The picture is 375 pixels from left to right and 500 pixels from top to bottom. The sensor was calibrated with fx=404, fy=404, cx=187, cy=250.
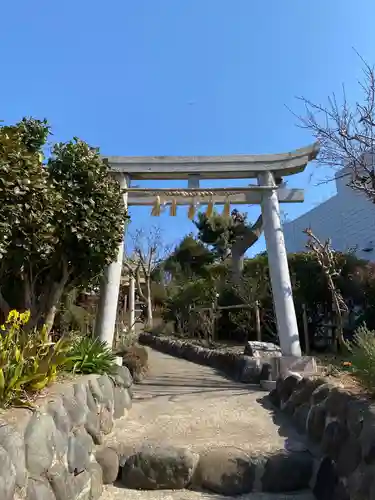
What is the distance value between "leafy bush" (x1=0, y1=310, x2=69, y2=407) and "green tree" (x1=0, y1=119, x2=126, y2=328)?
1.15 metres

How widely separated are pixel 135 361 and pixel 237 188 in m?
3.59

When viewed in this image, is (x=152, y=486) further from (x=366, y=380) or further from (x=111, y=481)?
(x=366, y=380)

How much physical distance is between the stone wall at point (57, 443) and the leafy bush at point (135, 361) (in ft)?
9.03

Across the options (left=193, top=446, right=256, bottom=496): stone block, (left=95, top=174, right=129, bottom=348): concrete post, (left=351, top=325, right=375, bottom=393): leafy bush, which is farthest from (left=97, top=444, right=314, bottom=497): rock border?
(left=95, top=174, right=129, bottom=348): concrete post

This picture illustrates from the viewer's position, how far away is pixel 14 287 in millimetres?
5805

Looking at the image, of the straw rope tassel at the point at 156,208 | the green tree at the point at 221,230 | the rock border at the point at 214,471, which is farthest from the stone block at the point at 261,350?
the green tree at the point at 221,230

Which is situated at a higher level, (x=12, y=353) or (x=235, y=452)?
(x=12, y=353)

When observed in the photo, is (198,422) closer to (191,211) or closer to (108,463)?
(108,463)

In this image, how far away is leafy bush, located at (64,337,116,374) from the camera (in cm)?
435

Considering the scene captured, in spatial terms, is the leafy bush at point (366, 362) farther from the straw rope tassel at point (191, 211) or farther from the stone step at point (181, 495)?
the straw rope tassel at point (191, 211)

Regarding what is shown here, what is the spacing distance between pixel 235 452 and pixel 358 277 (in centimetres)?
A: 751

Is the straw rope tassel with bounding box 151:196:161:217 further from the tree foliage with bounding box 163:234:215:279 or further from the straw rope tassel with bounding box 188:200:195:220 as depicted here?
the tree foliage with bounding box 163:234:215:279

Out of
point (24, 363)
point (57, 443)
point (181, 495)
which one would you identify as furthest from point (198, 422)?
point (24, 363)

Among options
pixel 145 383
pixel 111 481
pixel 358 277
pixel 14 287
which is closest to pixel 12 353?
pixel 111 481
